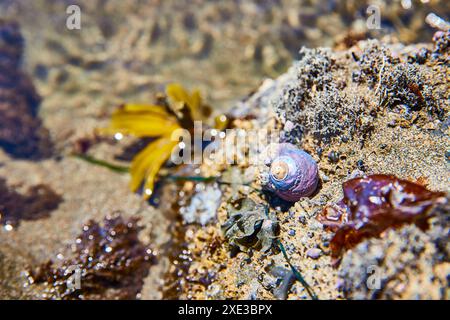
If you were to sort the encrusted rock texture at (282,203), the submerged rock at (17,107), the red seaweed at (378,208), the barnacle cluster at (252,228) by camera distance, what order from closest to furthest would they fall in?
1. the red seaweed at (378,208)
2. the encrusted rock texture at (282,203)
3. the barnacle cluster at (252,228)
4. the submerged rock at (17,107)

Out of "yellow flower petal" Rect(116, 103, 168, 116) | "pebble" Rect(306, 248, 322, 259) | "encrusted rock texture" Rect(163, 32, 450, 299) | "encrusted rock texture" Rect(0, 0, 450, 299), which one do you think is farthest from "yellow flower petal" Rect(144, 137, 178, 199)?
"pebble" Rect(306, 248, 322, 259)

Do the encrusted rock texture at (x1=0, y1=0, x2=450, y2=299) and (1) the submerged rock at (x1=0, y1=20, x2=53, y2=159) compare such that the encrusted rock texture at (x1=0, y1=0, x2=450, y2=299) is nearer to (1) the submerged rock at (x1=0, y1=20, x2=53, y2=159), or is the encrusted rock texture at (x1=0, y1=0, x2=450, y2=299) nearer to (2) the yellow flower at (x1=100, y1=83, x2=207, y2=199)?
(1) the submerged rock at (x1=0, y1=20, x2=53, y2=159)

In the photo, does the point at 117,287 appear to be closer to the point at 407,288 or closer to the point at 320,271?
the point at 320,271

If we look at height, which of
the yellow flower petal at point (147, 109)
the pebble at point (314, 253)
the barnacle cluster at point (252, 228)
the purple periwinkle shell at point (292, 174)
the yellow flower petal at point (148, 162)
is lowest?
the pebble at point (314, 253)

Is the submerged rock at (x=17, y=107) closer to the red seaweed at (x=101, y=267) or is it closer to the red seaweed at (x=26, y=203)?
the red seaweed at (x=26, y=203)

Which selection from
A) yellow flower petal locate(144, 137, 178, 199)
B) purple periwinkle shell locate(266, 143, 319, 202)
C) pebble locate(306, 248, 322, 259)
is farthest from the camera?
yellow flower petal locate(144, 137, 178, 199)

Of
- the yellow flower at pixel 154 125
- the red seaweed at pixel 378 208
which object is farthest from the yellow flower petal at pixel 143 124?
the red seaweed at pixel 378 208
